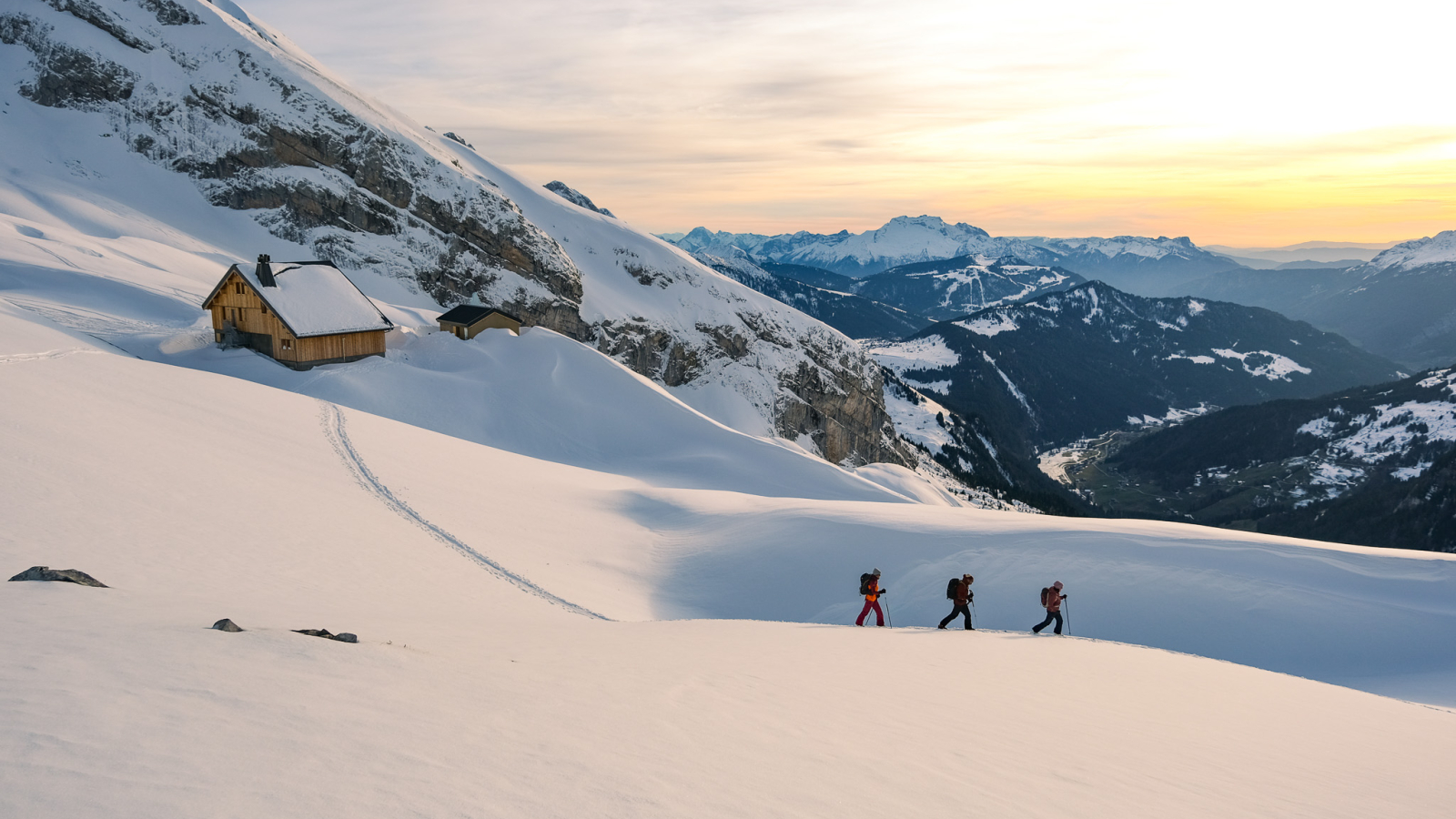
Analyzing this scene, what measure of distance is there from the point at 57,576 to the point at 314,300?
37.8 metres

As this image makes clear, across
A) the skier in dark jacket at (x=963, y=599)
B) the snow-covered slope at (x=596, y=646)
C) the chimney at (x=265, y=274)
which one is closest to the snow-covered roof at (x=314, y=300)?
the chimney at (x=265, y=274)

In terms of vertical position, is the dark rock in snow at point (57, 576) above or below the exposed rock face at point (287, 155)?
below

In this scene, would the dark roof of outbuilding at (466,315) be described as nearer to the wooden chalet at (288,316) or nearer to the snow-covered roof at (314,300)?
the snow-covered roof at (314,300)

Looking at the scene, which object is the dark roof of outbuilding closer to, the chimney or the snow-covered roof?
the snow-covered roof

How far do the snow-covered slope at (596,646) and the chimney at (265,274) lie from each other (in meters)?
12.4

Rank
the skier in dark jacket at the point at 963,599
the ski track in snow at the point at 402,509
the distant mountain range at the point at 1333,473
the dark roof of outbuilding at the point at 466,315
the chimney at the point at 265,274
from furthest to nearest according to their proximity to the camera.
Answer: the distant mountain range at the point at 1333,473, the dark roof of outbuilding at the point at 466,315, the chimney at the point at 265,274, the ski track in snow at the point at 402,509, the skier in dark jacket at the point at 963,599

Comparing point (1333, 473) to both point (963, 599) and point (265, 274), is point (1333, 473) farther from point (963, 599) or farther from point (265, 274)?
point (265, 274)

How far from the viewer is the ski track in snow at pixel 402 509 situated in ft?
61.4

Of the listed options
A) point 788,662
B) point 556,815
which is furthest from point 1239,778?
point 556,815

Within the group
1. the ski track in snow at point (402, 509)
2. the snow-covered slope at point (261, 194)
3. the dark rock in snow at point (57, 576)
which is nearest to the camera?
the dark rock in snow at point (57, 576)

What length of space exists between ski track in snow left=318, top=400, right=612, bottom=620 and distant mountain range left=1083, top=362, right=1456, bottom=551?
5404 inches

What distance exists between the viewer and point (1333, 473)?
169 meters

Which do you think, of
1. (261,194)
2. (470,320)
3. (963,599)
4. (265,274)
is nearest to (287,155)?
(261,194)

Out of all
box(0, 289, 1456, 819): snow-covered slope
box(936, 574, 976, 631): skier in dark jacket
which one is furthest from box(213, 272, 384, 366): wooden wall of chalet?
box(936, 574, 976, 631): skier in dark jacket
